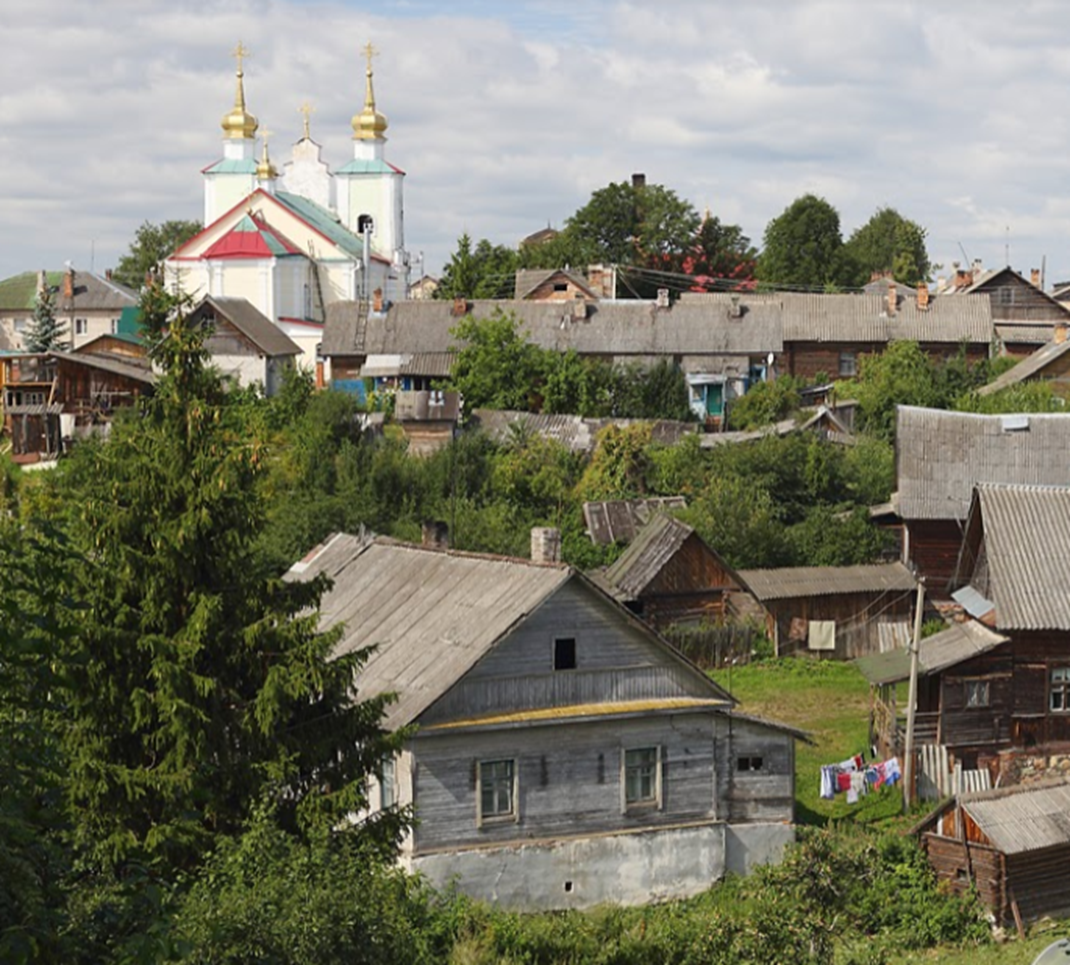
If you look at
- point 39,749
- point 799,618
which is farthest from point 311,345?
point 39,749

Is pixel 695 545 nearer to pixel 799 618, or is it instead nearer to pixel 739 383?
pixel 799 618

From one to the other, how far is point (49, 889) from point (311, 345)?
2215 inches

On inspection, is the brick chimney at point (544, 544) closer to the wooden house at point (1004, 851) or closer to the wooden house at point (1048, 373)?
the wooden house at point (1004, 851)

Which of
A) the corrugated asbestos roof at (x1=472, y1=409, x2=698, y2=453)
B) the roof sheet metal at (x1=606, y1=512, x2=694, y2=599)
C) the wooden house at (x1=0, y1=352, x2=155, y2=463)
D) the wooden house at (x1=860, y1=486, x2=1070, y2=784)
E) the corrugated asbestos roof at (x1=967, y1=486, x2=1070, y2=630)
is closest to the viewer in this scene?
the wooden house at (x1=860, y1=486, x2=1070, y2=784)

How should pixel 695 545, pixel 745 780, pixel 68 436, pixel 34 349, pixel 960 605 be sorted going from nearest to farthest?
1. pixel 745 780
2. pixel 960 605
3. pixel 695 545
4. pixel 68 436
5. pixel 34 349

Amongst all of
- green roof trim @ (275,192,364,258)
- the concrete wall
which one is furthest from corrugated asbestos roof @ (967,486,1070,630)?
green roof trim @ (275,192,364,258)

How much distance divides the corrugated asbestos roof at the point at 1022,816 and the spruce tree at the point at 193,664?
26.3 feet

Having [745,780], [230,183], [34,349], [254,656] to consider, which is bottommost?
[745,780]

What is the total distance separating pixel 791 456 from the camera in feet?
132

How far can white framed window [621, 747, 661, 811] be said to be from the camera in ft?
76.5

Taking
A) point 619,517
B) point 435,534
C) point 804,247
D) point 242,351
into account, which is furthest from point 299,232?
point 435,534

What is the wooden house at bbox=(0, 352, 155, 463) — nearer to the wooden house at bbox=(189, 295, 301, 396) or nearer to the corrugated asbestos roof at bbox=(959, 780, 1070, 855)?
the wooden house at bbox=(189, 295, 301, 396)

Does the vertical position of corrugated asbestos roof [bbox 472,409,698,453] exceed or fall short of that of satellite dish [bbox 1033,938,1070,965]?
it exceeds it

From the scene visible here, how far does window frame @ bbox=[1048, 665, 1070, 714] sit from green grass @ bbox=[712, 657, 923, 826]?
2.91 m
